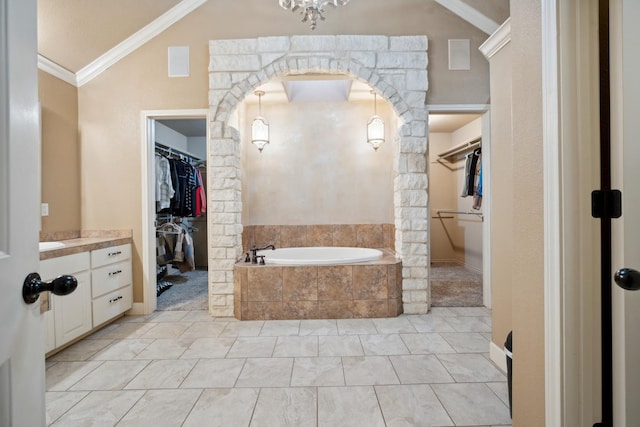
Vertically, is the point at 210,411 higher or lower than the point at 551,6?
lower

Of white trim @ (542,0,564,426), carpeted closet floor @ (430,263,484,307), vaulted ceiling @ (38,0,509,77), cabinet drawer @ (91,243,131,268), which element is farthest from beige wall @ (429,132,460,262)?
white trim @ (542,0,564,426)

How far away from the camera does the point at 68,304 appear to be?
236cm

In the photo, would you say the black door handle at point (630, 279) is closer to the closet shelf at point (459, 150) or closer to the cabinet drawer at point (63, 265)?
the cabinet drawer at point (63, 265)

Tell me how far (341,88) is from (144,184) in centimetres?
255

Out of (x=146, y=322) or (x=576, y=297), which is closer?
(x=576, y=297)

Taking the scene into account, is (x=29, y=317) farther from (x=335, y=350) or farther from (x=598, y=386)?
(x=335, y=350)

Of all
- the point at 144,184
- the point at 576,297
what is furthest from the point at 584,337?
the point at 144,184

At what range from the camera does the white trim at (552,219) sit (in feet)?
3.03

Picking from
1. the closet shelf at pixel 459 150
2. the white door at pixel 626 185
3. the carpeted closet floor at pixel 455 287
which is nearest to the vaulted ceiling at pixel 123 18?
the closet shelf at pixel 459 150

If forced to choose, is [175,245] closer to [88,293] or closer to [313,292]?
[88,293]

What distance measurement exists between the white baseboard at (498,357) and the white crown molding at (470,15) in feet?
9.68

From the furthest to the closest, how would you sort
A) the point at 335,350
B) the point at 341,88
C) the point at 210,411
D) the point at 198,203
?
the point at 198,203 → the point at 341,88 → the point at 335,350 → the point at 210,411

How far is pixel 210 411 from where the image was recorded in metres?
1.63

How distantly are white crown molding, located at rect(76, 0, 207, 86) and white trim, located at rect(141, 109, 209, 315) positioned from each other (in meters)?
0.61
